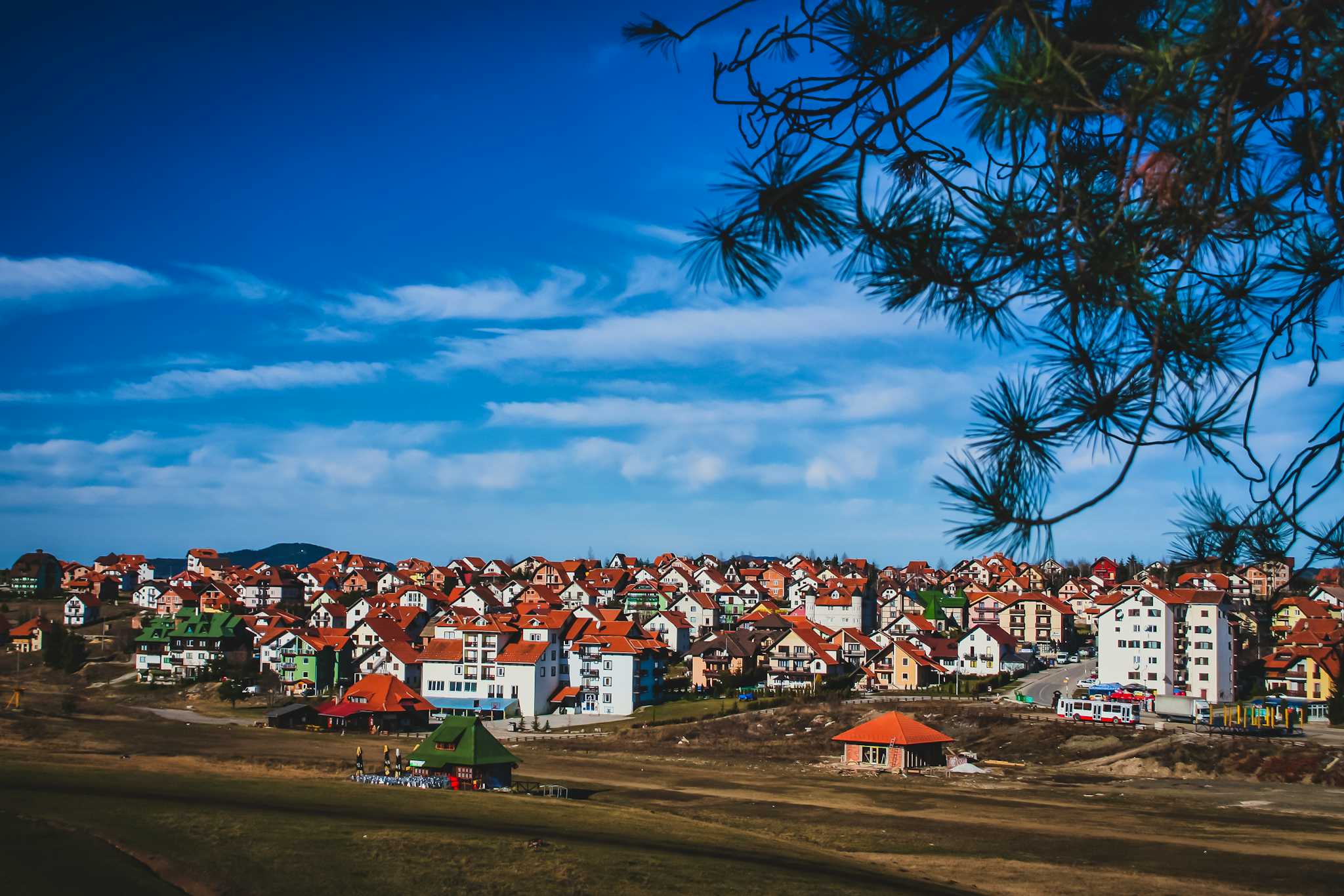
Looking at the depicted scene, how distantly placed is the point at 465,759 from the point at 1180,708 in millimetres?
45344

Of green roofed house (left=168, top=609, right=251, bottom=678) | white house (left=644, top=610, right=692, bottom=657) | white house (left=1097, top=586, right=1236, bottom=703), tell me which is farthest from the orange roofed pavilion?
green roofed house (left=168, top=609, right=251, bottom=678)

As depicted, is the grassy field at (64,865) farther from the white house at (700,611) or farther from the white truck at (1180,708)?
the white house at (700,611)

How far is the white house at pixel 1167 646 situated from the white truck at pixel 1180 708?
138 inches

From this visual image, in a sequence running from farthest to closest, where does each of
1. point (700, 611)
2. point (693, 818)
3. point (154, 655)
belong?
point (700, 611) < point (154, 655) < point (693, 818)

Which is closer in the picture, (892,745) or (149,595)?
(892,745)

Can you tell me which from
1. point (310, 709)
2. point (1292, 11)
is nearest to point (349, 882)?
point (1292, 11)

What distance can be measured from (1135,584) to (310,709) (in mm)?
55536

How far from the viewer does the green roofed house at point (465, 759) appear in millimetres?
37812

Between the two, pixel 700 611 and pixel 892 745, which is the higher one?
pixel 700 611

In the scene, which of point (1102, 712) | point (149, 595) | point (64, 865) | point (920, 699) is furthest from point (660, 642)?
point (149, 595)

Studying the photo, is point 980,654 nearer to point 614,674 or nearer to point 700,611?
point 614,674

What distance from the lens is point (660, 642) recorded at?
257ft

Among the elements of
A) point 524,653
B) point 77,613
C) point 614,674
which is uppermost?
point 524,653

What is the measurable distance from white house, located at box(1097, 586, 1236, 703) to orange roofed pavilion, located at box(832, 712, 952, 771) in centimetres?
2358
